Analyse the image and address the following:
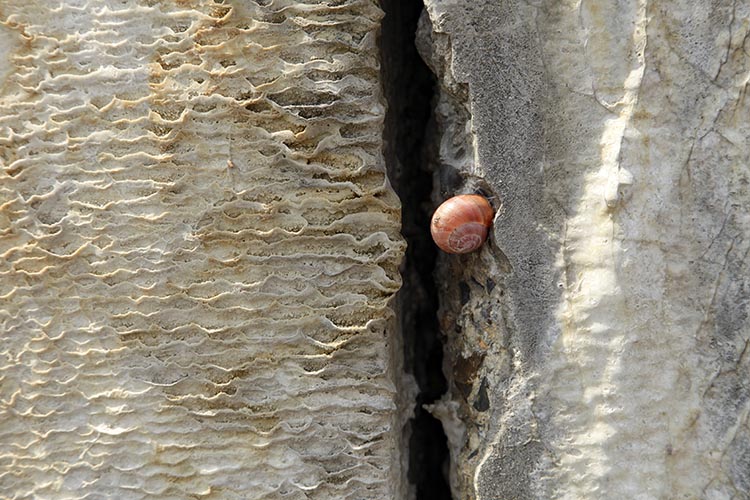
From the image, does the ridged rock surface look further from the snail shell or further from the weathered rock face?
the weathered rock face

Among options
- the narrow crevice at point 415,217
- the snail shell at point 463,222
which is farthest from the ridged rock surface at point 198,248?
the narrow crevice at point 415,217

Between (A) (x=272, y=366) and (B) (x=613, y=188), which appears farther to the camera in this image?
(A) (x=272, y=366)

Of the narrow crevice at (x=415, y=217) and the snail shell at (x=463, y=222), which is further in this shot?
the narrow crevice at (x=415, y=217)

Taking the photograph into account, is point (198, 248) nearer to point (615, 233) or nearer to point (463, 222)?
point (463, 222)

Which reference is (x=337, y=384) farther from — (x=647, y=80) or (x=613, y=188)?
(x=647, y=80)

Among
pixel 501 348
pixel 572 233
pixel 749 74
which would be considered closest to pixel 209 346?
pixel 501 348

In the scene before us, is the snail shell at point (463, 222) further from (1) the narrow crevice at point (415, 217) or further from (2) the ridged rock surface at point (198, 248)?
(1) the narrow crevice at point (415, 217)
